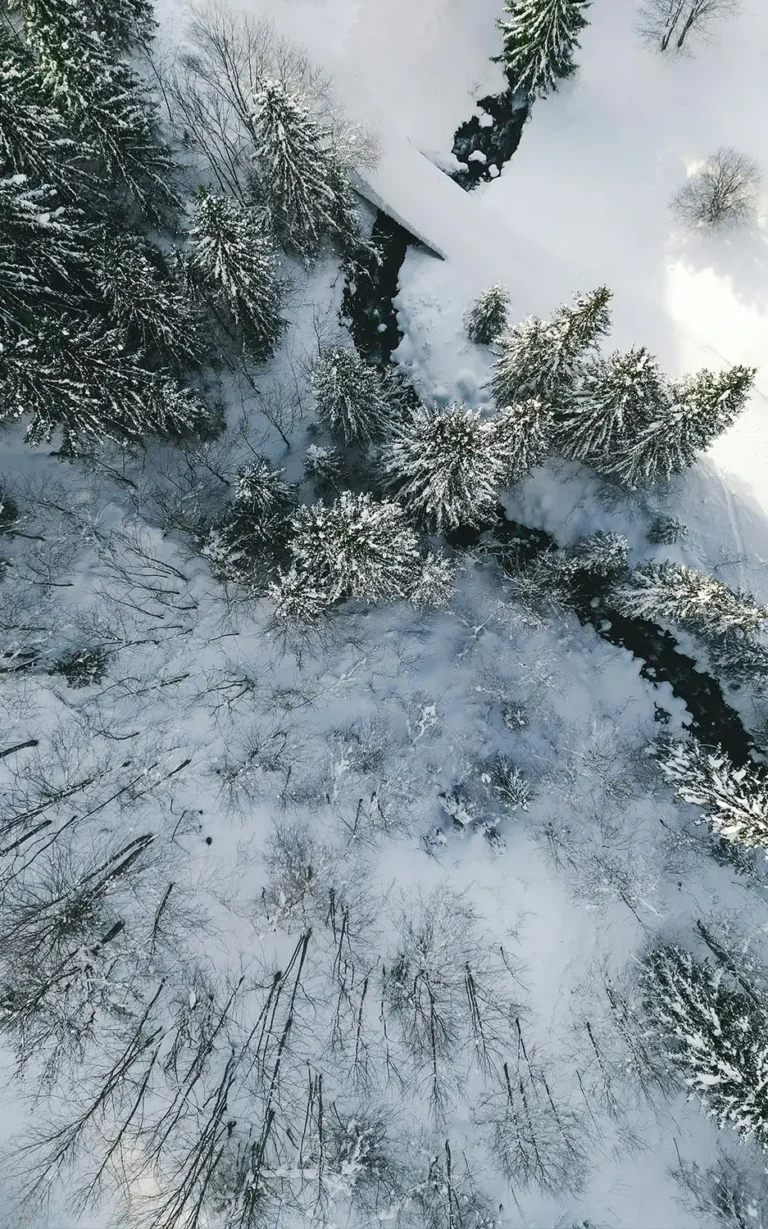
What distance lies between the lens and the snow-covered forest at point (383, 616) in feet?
77.3

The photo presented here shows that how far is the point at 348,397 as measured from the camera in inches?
1034

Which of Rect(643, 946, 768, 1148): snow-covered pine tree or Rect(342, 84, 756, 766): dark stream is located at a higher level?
Rect(342, 84, 756, 766): dark stream

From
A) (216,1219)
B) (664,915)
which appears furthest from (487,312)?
(216,1219)

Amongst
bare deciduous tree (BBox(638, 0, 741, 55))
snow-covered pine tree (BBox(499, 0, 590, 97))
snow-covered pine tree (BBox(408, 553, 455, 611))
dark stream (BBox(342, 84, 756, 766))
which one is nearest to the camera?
snow-covered pine tree (BBox(499, 0, 590, 97))

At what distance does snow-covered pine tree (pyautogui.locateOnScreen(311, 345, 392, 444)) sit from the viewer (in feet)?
84.4

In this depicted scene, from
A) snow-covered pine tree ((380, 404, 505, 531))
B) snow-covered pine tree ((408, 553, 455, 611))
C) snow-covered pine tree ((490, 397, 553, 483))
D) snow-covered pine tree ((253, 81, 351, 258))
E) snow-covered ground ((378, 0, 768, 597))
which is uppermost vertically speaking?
snow-covered ground ((378, 0, 768, 597))

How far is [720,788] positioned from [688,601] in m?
8.03

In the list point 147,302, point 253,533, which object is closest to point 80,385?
point 147,302

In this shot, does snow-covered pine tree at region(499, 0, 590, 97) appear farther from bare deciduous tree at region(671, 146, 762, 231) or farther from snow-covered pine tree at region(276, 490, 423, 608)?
snow-covered pine tree at region(276, 490, 423, 608)

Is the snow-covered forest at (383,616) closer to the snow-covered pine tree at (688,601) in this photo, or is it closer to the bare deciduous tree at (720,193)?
the bare deciduous tree at (720,193)

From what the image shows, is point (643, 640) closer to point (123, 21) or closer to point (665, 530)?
point (665, 530)

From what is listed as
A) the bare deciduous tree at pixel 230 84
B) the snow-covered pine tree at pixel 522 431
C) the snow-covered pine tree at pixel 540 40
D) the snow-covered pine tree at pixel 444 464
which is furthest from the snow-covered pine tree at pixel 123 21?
the snow-covered pine tree at pixel 522 431

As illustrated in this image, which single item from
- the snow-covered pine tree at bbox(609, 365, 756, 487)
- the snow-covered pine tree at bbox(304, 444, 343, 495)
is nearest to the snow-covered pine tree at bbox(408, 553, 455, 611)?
the snow-covered pine tree at bbox(304, 444, 343, 495)

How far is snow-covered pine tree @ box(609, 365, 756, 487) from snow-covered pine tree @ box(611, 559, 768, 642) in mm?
4638
